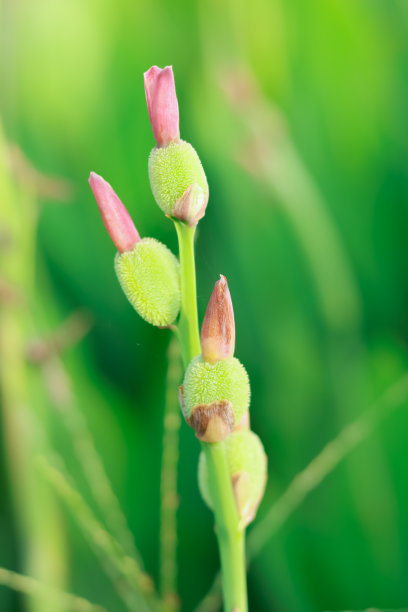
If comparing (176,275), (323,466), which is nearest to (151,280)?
(176,275)

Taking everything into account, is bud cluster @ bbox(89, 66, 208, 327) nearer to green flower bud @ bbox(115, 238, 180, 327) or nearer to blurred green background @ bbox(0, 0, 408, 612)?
green flower bud @ bbox(115, 238, 180, 327)

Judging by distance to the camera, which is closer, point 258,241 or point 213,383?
point 213,383

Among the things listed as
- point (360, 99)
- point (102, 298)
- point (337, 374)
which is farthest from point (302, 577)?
point (360, 99)

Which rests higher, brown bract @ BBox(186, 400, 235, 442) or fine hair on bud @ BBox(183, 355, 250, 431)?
fine hair on bud @ BBox(183, 355, 250, 431)

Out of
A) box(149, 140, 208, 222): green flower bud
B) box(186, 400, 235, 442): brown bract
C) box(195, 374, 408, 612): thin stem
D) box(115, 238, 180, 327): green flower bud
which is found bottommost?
box(195, 374, 408, 612): thin stem

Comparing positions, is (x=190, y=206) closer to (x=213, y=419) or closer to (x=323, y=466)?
(x=213, y=419)

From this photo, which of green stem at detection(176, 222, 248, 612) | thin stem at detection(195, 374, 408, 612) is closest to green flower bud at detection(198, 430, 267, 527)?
green stem at detection(176, 222, 248, 612)

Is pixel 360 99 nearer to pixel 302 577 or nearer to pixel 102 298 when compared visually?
pixel 102 298
